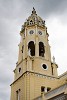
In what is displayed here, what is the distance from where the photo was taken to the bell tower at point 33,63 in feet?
112

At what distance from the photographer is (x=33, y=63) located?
36781 mm

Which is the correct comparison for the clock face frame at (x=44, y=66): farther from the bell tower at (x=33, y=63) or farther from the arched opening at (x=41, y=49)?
the arched opening at (x=41, y=49)

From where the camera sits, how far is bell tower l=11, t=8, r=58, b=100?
34.2m

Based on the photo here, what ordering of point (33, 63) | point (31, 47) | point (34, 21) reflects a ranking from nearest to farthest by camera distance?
point (33, 63) < point (31, 47) < point (34, 21)

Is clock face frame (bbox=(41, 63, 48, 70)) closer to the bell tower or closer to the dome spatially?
the bell tower

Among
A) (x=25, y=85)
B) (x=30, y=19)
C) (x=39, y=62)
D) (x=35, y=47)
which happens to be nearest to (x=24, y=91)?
(x=25, y=85)

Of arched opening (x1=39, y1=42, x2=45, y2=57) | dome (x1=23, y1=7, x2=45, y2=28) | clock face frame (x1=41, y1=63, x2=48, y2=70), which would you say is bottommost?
clock face frame (x1=41, y1=63, x2=48, y2=70)

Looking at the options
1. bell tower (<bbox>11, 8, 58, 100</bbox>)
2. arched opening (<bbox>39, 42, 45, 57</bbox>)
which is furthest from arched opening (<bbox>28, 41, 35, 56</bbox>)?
arched opening (<bbox>39, 42, 45, 57</bbox>)

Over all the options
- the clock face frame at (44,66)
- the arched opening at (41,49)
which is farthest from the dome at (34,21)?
the clock face frame at (44,66)

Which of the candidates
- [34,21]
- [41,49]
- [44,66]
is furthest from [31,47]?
[44,66]

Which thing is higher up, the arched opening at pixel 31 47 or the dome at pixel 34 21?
the dome at pixel 34 21

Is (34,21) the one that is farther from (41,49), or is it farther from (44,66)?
(44,66)

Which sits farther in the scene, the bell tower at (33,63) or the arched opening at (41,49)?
the arched opening at (41,49)

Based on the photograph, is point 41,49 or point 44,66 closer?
point 44,66
